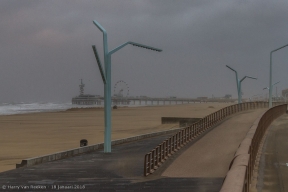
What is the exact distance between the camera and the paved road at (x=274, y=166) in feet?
36.7

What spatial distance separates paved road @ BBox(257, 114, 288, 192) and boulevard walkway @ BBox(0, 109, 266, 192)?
126 cm

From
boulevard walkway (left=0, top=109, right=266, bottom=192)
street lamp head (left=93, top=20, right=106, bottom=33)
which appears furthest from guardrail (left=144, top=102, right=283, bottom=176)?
street lamp head (left=93, top=20, right=106, bottom=33)

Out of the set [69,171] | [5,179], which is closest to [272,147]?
[69,171]

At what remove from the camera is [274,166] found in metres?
14.6

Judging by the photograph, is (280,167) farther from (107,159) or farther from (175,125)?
(175,125)

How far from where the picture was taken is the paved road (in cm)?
1120

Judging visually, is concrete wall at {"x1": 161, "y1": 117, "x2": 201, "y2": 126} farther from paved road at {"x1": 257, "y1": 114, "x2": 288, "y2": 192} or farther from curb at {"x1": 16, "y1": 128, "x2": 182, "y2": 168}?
paved road at {"x1": 257, "y1": 114, "x2": 288, "y2": 192}

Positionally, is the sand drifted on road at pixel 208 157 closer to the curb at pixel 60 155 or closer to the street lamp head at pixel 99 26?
the curb at pixel 60 155

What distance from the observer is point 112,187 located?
12.1 metres

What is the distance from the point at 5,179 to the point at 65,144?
1671cm

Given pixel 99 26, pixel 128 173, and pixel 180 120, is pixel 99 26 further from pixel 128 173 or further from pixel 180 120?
pixel 180 120

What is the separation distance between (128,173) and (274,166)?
5.12 metres

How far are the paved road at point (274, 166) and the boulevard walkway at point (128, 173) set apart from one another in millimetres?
1263

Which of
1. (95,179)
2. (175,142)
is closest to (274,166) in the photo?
(95,179)
